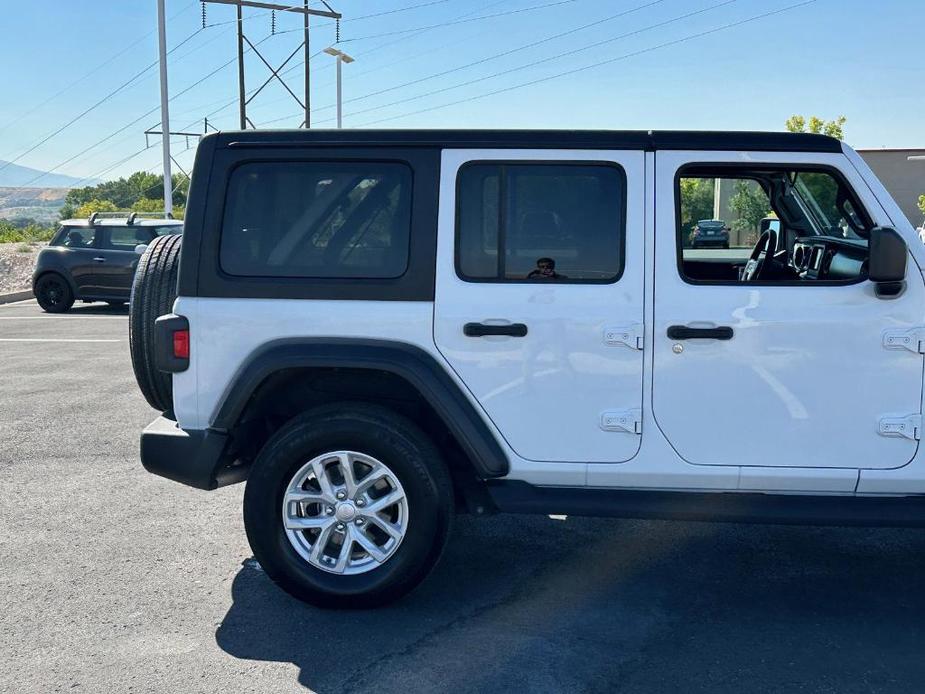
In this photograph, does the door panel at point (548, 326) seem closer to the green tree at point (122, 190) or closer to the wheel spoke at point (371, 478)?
the wheel spoke at point (371, 478)

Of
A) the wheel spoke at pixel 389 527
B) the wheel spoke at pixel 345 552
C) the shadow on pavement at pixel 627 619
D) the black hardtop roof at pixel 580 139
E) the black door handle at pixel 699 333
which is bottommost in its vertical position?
the shadow on pavement at pixel 627 619

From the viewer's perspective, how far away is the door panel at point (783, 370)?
3.88 m

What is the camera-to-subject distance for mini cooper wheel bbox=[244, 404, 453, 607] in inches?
158

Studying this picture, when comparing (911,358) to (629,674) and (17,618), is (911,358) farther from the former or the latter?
(17,618)

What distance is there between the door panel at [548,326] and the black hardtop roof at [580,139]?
0.05 m

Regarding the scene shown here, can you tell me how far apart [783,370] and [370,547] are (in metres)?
1.90

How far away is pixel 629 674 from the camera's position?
3545 millimetres

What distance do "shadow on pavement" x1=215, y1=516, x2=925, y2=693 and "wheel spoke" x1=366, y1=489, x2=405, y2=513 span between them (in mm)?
462

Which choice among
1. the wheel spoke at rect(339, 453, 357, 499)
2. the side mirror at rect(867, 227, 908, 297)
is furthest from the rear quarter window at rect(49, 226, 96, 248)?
the side mirror at rect(867, 227, 908, 297)

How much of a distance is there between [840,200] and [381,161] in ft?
6.64

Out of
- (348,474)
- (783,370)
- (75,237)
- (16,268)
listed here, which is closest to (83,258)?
(75,237)

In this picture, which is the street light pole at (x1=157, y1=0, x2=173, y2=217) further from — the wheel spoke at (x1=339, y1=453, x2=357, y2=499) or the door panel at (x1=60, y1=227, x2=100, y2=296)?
the wheel spoke at (x1=339, y1=453, x2=357, y2=499)

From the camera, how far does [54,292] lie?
635 inches

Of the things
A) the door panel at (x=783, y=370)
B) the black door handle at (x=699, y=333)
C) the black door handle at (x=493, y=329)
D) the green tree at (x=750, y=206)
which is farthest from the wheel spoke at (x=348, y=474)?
the green tree at (x=750, y=206)
